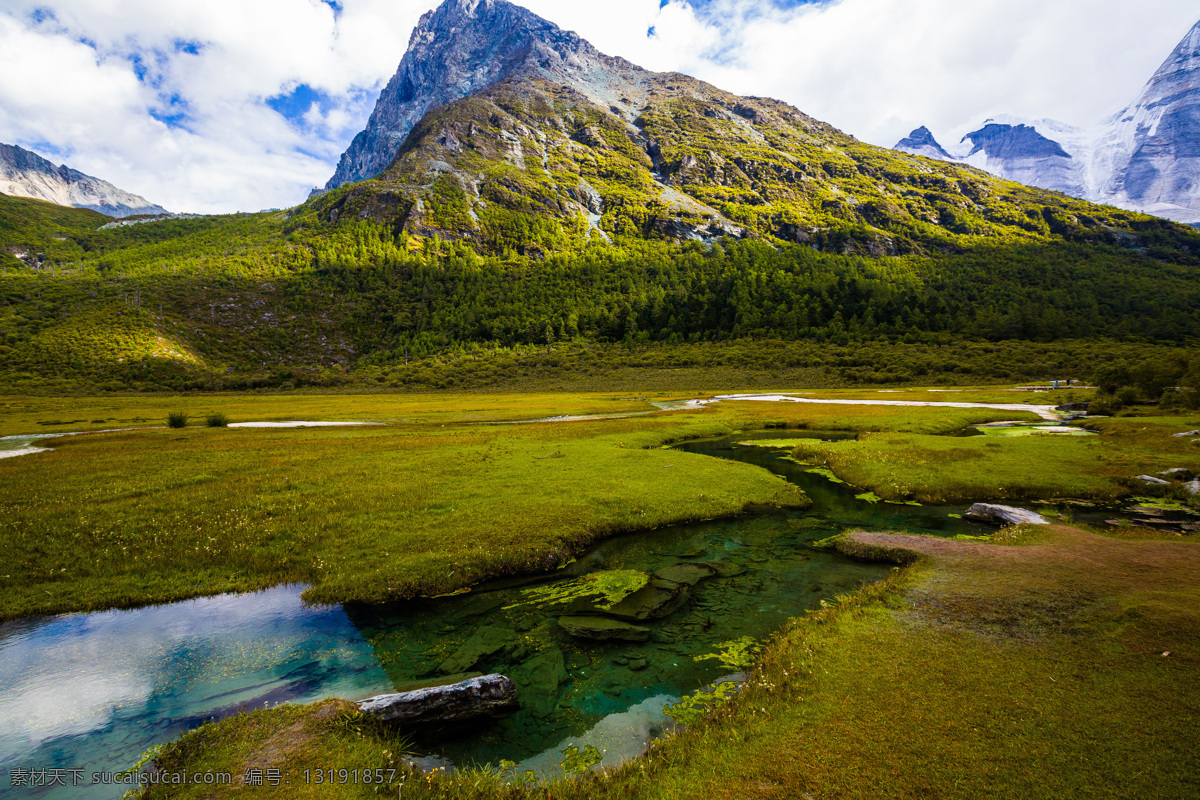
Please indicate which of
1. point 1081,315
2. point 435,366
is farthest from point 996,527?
point 1081,315

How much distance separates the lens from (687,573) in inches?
672

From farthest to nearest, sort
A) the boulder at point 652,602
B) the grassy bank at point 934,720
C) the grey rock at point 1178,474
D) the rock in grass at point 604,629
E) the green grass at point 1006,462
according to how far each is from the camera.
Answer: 1. the green grass at point 1006,462
2. the grey rock at point 1178,474
3. the boulder at point 652,602
4. the rock in grass at point 604,629
5. the grassy bank at point 934,720

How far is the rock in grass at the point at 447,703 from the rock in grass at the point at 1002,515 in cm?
2303

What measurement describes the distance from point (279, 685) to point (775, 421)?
→ 179 feet

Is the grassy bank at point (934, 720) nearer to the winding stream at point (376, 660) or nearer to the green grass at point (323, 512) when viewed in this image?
the winding stream at point (376, 660)

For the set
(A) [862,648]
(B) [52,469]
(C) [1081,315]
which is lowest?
(B) [52,469]

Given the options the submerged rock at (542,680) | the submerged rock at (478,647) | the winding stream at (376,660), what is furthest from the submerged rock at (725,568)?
the submerged rock at (478,647)

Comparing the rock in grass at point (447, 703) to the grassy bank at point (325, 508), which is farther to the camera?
the grassy bank at point (325, 508)

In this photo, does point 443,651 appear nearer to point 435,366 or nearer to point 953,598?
point 953,598

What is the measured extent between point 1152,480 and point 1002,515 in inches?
471

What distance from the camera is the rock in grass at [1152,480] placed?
2470cm

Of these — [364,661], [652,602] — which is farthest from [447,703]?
[652,602]

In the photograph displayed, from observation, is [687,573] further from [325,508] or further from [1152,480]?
[1152,480]

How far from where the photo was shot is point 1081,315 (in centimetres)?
17788
